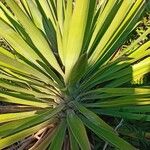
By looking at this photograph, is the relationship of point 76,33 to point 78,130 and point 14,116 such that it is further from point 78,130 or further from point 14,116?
point 14,116

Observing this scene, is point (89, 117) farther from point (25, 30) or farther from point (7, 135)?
point (25, 30)

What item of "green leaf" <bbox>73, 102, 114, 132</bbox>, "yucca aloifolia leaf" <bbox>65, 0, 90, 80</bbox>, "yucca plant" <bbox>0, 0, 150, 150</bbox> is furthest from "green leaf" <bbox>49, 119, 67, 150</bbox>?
"yucca aloifolia leaf" <bbox>65, 0, 90, 80</bbox>

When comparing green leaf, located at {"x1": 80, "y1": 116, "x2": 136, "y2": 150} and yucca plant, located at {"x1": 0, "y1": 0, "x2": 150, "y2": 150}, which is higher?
yucca plant, located at {"x1": 0, "y1": 0, "x2": 150, "y2": 150}

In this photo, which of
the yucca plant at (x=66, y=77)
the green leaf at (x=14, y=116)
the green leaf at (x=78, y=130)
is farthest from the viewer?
the green leaf at (x=14, y=116)

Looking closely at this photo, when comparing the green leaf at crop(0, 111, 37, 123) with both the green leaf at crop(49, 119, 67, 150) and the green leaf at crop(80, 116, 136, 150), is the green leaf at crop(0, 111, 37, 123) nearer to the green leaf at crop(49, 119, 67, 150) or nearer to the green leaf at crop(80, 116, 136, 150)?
the green leaf at crop(49, 119, 67, 150)

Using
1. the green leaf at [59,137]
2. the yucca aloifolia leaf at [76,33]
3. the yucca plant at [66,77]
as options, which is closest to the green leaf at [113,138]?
the yucca plant at [66,77]

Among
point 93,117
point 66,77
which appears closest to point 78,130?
point 93,117

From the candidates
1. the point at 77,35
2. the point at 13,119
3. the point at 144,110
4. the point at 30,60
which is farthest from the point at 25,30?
the point at 144,110

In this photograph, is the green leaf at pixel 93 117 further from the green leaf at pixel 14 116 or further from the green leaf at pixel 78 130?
the green leaf at pixel 14 116
